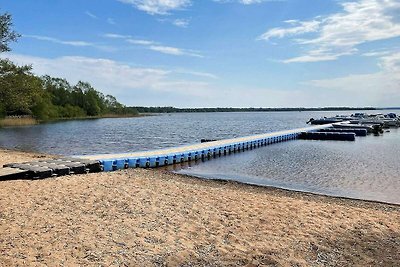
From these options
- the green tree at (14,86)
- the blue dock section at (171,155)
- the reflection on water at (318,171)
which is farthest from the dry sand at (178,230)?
the green tree at (14,86)

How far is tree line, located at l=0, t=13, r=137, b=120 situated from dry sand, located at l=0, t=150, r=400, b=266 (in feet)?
60.8

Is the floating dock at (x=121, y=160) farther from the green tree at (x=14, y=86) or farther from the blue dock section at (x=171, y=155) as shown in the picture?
the green tree at (x=14, y=86)

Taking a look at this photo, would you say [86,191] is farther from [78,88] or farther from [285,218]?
[78,88]

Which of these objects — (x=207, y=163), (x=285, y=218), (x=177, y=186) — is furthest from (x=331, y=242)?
(x=207, y=163)

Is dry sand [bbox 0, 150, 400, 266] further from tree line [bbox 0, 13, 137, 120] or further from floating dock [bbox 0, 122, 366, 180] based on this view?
tree line [bbox 0, 13, 137, 120]

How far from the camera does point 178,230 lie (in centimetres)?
835

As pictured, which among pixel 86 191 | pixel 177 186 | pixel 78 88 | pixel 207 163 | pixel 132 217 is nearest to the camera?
pixel 132 217

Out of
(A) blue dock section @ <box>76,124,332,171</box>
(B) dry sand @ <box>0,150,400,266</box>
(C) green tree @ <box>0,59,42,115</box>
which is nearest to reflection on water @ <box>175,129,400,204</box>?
(A) blue dock section @ <box>76,124,332,171</box>

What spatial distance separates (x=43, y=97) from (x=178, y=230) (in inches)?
3535

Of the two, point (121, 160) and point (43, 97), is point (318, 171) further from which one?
point (43, 97)

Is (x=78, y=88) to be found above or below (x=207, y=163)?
above

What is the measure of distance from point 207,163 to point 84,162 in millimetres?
10445

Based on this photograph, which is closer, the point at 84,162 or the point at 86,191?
the point at 86,191

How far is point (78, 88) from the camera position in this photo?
12525 cm
